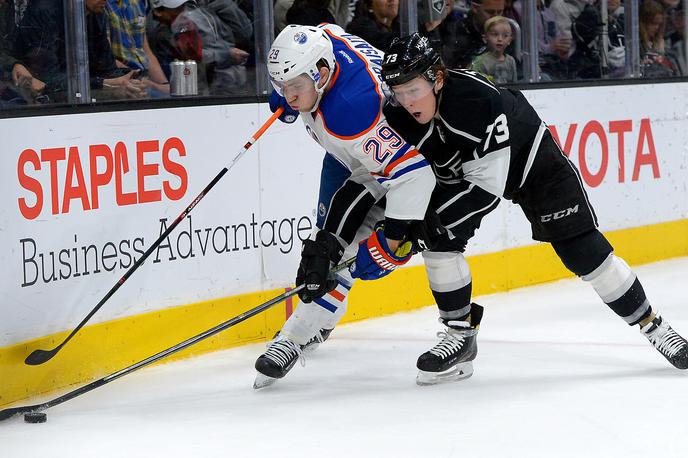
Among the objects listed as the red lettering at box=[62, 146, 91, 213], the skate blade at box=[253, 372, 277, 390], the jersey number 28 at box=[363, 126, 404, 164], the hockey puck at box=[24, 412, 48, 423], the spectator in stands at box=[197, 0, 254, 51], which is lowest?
the skate blade at box=[253, 372, 277, 390]

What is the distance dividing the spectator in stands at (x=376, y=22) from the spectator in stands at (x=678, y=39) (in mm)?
1981

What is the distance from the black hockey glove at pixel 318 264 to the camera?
3.72 meters

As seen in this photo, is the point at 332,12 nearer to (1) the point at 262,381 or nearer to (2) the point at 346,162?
(2) the point at 346,162

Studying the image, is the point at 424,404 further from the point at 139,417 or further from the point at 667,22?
the point at 667,22

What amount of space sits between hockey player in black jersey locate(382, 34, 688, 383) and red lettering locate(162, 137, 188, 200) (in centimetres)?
98

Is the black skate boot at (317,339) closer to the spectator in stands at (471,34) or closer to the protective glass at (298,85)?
the protective glass at (298,85)

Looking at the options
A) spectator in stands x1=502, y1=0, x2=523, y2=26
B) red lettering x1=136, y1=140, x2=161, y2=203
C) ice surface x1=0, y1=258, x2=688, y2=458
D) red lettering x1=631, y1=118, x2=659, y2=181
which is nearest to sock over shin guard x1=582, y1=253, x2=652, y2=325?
ice surface x1=0, y1=258, x2=688, y2=458

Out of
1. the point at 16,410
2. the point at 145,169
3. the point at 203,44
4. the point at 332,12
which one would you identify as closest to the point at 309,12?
the point at 332,12

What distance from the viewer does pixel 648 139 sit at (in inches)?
252

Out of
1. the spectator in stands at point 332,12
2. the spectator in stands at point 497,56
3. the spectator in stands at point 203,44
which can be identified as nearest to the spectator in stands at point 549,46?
the spectator in stands at point 497,56

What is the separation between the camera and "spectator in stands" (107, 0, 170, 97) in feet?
14.2

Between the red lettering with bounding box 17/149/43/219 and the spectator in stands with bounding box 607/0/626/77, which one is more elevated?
the spectator in stands with bounding box 607/0/626/77

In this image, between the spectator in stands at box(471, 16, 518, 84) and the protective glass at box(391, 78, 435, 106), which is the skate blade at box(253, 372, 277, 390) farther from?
the spectator in stands at box(471, 16, 518, 84)

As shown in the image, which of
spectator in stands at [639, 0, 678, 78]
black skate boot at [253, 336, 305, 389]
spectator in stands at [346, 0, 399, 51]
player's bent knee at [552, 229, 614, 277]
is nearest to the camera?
player's bent knee at [552, 229, 614, 277]
